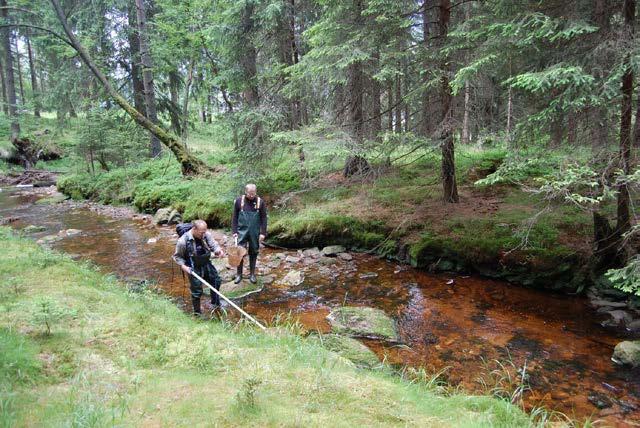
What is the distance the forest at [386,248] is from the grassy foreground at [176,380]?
0.09 feet

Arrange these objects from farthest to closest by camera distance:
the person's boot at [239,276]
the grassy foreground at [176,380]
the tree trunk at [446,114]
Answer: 1. the tree trunk at [446,114]
2. the person's boot at [239,276]
3. the grassy foreground at [176,380]

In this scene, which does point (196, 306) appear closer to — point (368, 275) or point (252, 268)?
point (252, 268)

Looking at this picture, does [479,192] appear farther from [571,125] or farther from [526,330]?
[526,330]

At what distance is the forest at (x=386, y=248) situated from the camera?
3.78 metres

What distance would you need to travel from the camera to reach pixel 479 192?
1112cm

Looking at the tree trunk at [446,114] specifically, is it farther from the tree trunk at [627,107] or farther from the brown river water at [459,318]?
the tree trunk at [627,107]

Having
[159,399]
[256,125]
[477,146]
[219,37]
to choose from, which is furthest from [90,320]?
[477,146]

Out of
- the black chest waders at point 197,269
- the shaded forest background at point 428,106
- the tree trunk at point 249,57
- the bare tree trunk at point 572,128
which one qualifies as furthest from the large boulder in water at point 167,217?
the bare tree trunk at point 572,128

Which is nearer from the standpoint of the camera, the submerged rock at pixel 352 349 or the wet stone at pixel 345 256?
the submerged rock at pixel 352 349

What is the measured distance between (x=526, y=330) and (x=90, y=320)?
254 inches

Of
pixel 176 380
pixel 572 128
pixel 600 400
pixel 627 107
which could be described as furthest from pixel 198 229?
pixel 627 107

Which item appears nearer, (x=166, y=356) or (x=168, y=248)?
(x=166, y=356)

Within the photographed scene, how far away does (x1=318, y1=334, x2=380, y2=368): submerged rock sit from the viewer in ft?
17.3

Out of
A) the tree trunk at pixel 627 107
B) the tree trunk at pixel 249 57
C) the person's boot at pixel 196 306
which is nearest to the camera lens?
the tree trunk at pixel 627 107
